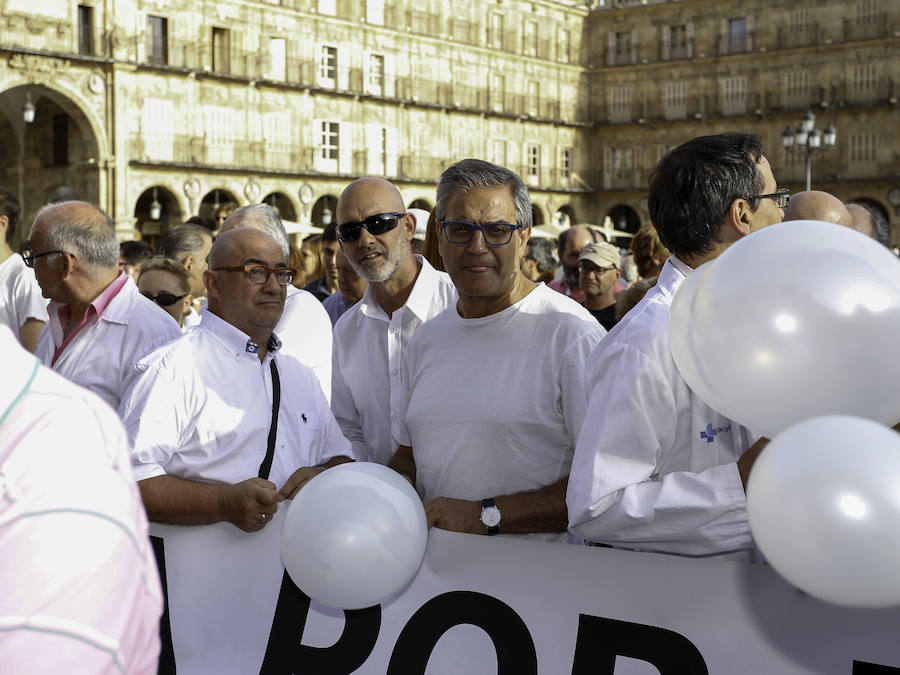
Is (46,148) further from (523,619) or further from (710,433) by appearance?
Result: (710,433)

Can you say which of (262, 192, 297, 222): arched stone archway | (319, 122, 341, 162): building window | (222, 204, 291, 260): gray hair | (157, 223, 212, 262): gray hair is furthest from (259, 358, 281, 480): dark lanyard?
(319, 122, 341, 162): building window

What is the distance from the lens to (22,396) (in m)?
1.11

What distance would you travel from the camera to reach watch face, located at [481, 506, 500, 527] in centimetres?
271

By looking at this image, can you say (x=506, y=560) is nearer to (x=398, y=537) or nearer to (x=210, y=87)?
→ (x=398, y=537)

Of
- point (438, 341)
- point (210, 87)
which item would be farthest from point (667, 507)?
point (210, 87)

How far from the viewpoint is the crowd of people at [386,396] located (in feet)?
3.70

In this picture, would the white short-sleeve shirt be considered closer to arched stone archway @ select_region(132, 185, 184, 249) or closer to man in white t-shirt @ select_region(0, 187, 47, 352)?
man in white t-shirt @ select_region(0, 187, 47, 352)

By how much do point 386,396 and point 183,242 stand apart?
2245mm

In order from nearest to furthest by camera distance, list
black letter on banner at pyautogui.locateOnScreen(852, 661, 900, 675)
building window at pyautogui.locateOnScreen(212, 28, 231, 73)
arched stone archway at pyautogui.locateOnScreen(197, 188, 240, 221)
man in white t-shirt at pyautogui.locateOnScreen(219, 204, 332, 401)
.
Answer: black letter on banner at pyautogui.locateOnScreen(852, 661, 900, 675) < man in white t-shirt at pyautogui.locateOnScreen(219, 204, 332, 401) < building window at pyautogui.locateOnScreen(212, 28, 231, 73) < arched stone archway at pyautogui.locateOnScreen(197, 188, 240, 221)

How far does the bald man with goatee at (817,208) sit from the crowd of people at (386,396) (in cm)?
1

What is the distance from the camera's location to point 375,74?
33844mm

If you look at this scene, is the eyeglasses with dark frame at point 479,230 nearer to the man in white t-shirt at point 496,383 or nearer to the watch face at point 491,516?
the man in white t-shirt at point 496,383

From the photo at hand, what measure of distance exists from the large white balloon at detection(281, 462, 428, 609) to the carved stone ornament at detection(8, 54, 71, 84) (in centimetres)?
2562

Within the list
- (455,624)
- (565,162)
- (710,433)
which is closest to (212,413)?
(455,624)
